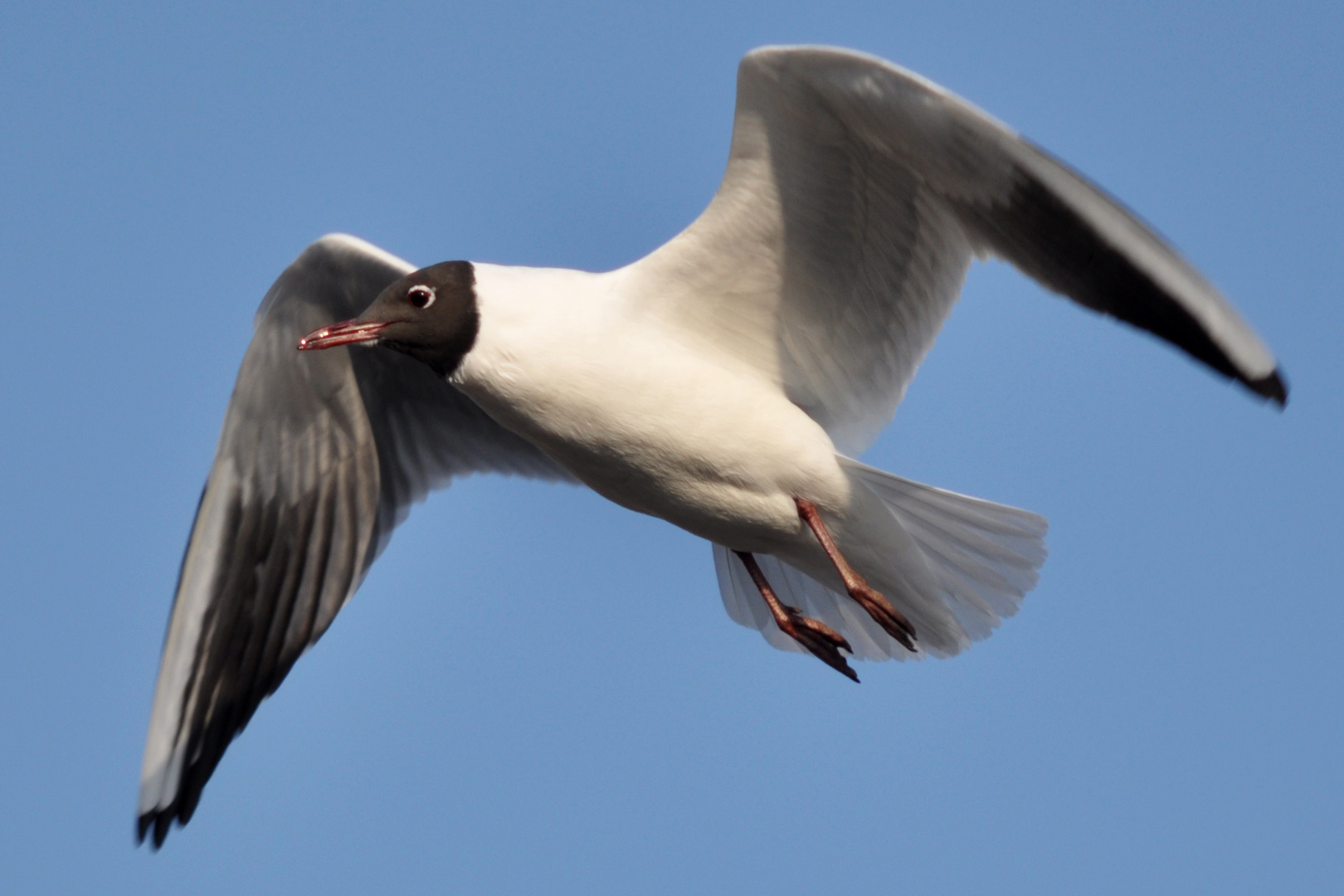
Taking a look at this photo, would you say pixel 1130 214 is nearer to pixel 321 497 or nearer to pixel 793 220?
pixel 793 220

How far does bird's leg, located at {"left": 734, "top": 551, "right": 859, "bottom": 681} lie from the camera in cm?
486

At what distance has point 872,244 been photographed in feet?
15.0

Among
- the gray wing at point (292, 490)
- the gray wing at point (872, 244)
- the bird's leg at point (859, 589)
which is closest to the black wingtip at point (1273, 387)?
the gray wing at point (872, 244)

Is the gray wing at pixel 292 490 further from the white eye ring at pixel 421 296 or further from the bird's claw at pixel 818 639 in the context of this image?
the bird's claw at pixel 818 639

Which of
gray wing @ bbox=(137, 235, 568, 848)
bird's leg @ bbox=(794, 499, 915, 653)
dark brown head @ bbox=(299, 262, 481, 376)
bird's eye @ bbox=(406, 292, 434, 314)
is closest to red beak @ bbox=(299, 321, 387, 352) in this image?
dark brown head @ bbox=(299, 262, 481, 376)

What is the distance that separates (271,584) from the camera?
568 centimetres

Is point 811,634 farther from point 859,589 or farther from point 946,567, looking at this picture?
point 946,567

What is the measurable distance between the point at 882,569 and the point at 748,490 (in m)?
0.55

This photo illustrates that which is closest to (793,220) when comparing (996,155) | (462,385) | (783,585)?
(996,155)

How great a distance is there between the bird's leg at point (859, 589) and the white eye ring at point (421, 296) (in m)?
1.23

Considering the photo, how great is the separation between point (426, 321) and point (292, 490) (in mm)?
1495

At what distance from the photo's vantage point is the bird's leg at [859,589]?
4.52m

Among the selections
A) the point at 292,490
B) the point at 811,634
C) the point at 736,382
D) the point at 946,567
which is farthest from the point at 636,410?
the point at 292,490

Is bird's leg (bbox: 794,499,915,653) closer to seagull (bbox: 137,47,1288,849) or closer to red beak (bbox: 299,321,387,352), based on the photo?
seagull (bbox: 137,47,1288,849)
